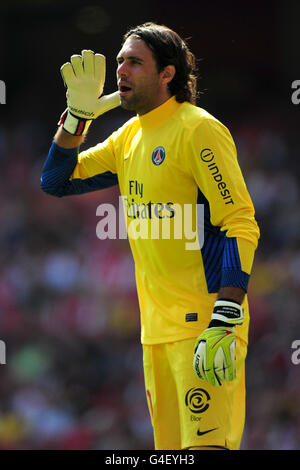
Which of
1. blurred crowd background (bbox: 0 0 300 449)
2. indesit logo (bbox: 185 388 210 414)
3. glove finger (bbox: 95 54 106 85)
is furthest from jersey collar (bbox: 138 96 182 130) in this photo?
blurred crowd background (bbox: 0 0 300 449)

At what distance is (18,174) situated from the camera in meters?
11.2

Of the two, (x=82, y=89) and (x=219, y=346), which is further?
(x=82, y=89)

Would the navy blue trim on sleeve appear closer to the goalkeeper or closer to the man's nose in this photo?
the goalkeeper

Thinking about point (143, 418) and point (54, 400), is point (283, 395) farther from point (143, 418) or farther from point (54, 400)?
point (54, 400)

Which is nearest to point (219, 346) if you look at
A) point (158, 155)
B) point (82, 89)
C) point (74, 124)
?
point (158, 155)

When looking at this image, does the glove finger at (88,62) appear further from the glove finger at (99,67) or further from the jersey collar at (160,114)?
the jersey collar at (160,114)

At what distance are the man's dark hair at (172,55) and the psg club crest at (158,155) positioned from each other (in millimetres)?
330

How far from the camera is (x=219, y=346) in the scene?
3.37 metres

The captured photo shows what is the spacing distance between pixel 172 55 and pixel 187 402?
1.68 m

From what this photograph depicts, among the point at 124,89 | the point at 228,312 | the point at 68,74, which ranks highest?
the point at 68,74

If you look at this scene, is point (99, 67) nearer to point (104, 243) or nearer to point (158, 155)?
point (158, 155)

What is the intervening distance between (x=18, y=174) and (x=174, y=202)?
7724mm

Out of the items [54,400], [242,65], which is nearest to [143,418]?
[54,400]

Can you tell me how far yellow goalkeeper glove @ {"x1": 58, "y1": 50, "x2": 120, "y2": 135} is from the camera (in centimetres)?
Result: 417
